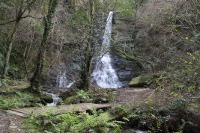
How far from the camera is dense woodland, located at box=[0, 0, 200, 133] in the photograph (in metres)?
5.59

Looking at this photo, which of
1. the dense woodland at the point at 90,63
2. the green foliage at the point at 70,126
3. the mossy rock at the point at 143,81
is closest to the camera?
the green foliage at the point at 70,126

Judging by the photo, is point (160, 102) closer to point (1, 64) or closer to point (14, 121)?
point (14, 121)

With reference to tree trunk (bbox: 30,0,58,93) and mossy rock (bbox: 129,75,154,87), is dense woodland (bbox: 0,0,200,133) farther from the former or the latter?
mossy rock (bbox: 129,75,154,87)

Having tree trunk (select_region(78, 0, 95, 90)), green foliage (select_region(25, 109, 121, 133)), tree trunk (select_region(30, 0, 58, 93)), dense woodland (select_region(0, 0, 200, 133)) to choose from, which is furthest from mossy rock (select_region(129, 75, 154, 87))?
green foliage (select_region(25, 109, 121, 133))

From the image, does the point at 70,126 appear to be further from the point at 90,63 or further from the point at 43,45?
the point at 90,63

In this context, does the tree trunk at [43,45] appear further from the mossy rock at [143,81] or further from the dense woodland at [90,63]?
the mossy rock at [143,81]

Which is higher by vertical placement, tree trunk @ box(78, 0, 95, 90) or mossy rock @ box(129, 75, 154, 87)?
tree trunk @ box(78, 0, 95, 90)

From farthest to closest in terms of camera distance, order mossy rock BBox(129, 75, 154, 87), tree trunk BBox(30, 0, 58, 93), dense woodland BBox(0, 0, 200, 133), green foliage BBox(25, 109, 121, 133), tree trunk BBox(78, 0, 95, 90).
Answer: mossy rock BBox(129, 75, 154, 87) < tree trunk BBox(78, 0, 95, 90) < tree trunk BBox(30, 0, 58, 93) < dense woodland BBox(0, 0, 200, 133) < green foliage BBox(25, 109, 121, 133)

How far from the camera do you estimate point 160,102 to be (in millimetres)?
7238

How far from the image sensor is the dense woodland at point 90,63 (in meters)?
5.59

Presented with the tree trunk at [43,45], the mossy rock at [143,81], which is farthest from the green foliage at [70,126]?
the mossy rock at [143,81]

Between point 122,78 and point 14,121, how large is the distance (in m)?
13.6

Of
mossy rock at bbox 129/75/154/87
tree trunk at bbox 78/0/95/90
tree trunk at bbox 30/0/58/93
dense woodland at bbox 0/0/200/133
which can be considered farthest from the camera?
mossy rock at bbox 129/75/154/87

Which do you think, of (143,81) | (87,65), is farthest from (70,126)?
(143,81)
